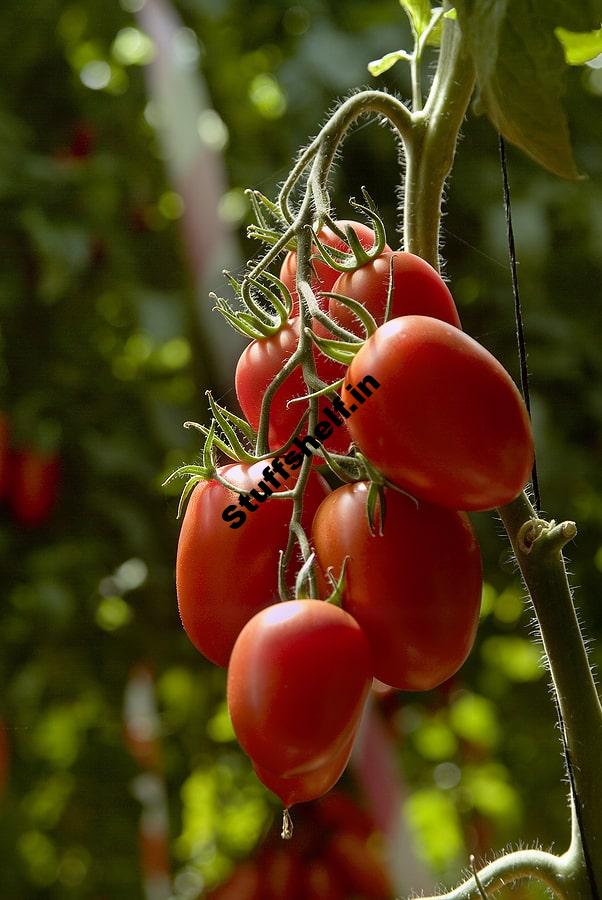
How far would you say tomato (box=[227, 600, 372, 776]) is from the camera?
276mm

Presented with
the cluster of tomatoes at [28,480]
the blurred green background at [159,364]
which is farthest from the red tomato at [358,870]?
the cluster of tomatoes at [28,480]

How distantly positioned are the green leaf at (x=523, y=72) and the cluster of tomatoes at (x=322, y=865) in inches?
30.5

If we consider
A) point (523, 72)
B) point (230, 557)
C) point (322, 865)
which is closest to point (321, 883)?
point (322, 865)

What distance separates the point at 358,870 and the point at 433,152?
75 centimetres

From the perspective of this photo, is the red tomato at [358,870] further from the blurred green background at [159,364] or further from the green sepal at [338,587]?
the green sepal at [338,587]

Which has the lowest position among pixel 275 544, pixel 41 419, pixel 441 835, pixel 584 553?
pixel 441 835

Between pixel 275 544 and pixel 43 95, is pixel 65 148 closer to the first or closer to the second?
pixel 43 95

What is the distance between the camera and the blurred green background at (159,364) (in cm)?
91

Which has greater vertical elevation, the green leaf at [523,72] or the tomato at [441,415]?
the green leaf at [523,72]

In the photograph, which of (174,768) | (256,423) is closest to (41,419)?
(174,768)

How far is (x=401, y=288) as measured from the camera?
31 cm

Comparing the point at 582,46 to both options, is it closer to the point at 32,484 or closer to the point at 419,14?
the point at 419,14

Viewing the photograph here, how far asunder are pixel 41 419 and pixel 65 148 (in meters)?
0.28

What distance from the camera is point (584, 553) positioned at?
2.96 feet
